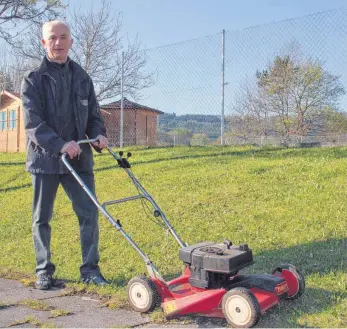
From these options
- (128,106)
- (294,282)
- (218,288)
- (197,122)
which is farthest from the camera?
(128,106)

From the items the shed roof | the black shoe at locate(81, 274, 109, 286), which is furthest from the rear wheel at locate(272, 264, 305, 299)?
the shed roof

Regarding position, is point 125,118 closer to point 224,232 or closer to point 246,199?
point 246,199

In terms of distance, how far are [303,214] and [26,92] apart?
2.91 metres

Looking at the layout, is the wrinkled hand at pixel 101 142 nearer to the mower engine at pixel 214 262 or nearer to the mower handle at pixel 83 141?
the mower handle at pixel 83 141

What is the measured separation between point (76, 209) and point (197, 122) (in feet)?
22.9

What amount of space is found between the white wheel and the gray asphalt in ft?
0.21

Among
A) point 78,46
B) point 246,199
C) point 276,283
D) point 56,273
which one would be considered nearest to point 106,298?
point 56,273

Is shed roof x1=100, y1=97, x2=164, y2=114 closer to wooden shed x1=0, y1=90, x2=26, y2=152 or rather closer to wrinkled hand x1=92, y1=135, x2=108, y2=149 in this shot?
wrinkled hand x1=92, y1=135, x2=108, y2=149

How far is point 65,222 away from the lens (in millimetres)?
6270

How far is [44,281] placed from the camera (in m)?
3.98

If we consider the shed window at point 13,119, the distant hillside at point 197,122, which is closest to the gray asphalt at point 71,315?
the distant hillside at point 197,122

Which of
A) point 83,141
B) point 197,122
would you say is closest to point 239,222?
point 83,141

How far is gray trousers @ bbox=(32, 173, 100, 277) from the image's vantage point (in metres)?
4.02

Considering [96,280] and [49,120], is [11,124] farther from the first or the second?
[96,280]
